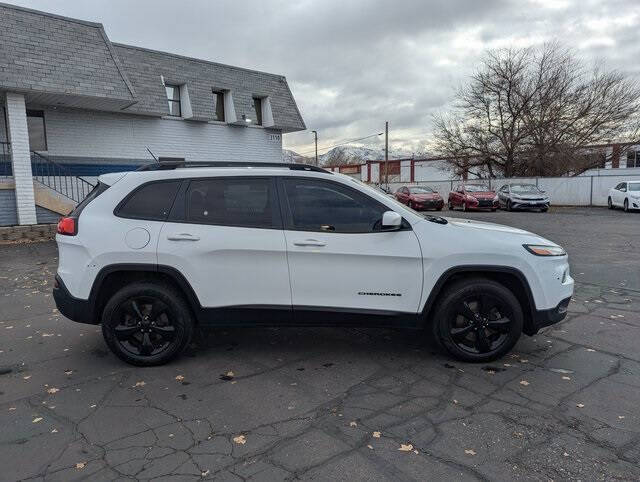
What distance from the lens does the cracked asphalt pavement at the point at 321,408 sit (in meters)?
2.81

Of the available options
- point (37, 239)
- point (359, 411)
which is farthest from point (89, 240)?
point (37, 239)

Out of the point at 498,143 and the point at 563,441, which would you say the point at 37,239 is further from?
the point at 498,143

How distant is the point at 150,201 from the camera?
14.1 ft

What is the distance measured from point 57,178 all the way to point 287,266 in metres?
14.1

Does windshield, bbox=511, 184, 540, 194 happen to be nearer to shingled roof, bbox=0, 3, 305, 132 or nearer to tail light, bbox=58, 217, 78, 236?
shingled roof, bbox=0, 3, 305, 132

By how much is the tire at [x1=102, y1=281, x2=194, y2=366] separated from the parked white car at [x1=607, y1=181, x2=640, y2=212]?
24309mm

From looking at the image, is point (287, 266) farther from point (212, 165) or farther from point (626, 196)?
point (626, 196)

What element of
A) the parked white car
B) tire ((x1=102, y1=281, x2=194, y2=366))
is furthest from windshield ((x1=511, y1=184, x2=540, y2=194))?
tire ((x1=102, y1=281, x2=194, y2=366))

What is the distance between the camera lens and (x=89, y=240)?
4.20 m

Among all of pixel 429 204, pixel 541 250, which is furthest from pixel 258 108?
pixel 541 250

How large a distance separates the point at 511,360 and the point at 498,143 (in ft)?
101

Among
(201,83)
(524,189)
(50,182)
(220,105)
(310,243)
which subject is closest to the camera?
(310,243)

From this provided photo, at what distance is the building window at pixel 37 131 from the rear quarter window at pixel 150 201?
44.1ft

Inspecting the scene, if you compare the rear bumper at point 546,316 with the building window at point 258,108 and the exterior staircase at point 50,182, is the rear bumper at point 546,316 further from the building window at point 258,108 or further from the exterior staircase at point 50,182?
the building window at point 258,108
